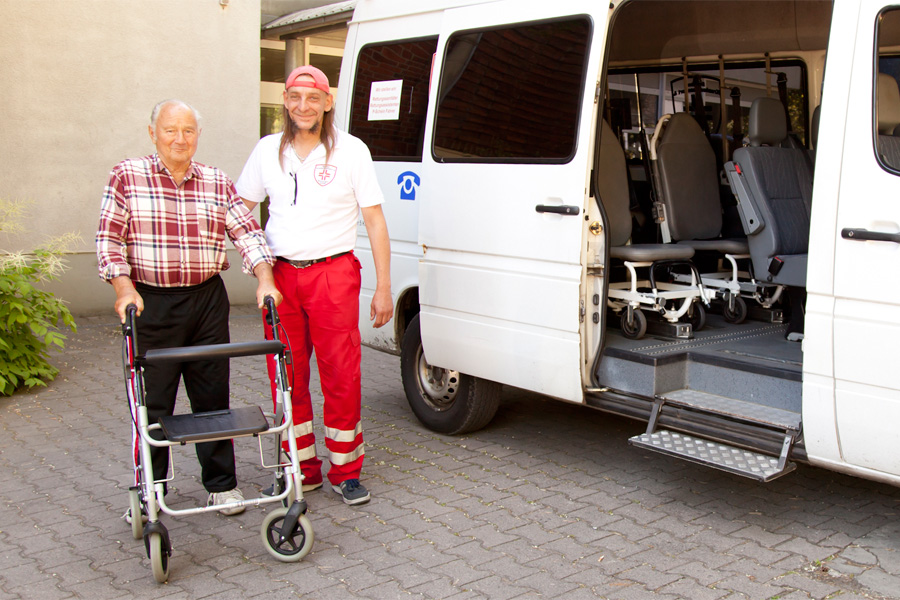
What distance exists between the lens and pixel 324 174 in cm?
435

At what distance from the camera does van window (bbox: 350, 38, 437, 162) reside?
18.0ft

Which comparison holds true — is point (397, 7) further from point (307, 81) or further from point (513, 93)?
point (307, 81)

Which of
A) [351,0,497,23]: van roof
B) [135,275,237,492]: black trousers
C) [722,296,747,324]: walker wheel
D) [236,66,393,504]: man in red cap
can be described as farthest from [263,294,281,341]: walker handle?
[722,296,747,324]: walker wheel

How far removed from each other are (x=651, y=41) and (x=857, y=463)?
12.5 feet

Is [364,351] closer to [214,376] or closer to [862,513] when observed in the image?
[214,376]

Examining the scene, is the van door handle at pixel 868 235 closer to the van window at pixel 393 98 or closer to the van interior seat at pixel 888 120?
the van interior seat at pixel 888 120

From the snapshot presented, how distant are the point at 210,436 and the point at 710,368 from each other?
2363 mm

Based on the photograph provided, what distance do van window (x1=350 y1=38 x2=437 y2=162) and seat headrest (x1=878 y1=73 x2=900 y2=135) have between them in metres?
2.56

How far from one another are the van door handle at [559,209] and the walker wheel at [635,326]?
2.68ft

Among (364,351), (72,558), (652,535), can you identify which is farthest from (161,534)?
(364,351)

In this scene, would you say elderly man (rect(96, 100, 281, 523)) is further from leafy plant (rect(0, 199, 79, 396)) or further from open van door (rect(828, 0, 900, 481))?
leafy plant (rect(0, 199, 79, 396))

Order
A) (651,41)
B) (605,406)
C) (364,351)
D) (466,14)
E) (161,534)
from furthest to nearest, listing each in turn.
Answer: (364,351), (651,41), (466,14), (605,406), (161,534)

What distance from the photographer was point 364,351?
8062 mm

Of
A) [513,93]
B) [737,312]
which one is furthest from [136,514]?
[737,312]
